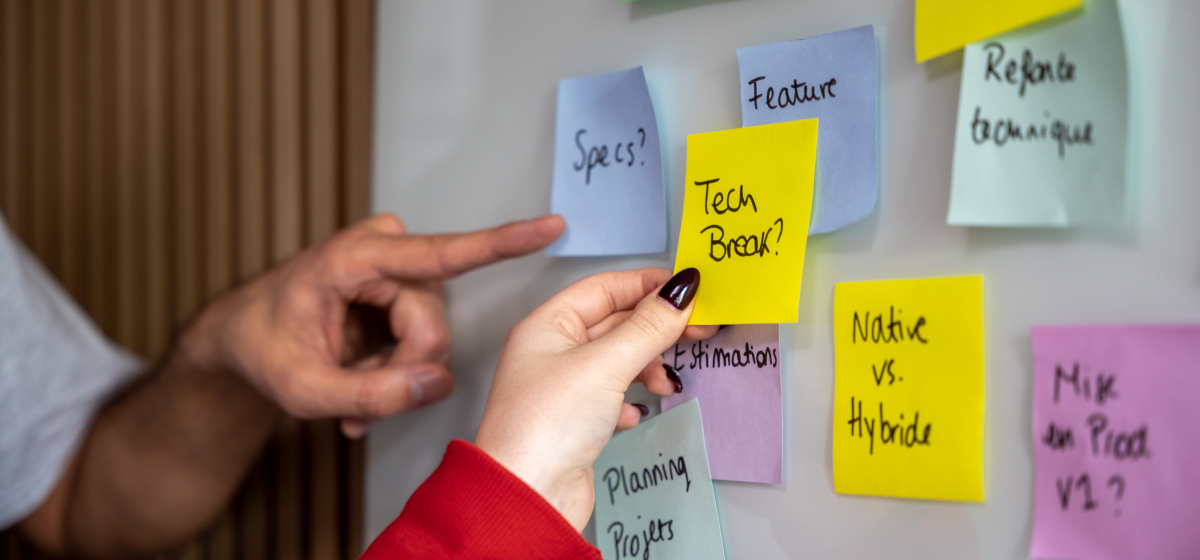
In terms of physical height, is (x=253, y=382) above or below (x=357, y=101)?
below

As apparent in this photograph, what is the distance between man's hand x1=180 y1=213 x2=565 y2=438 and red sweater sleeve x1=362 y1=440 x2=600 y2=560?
0.61ft

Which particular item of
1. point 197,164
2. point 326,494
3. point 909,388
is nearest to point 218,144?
point 197,164

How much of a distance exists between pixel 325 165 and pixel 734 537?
0.63 meters

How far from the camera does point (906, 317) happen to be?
1.32 ft

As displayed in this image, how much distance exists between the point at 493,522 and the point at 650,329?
0.16m

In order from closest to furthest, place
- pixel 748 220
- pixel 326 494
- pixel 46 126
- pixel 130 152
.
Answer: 1. pixel 748 220
2. pixel 326 494
3. pixel 130 152
4. pixel 46 126

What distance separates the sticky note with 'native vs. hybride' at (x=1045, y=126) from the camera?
1.14 ft

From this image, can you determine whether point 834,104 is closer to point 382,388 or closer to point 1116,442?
point 1116,442

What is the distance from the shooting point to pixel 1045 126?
362mm

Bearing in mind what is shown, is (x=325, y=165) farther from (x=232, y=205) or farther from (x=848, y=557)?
(x=848, y=557)

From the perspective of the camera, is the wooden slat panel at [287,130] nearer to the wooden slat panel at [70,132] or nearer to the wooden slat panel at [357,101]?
the wooden slat panel at [357,101]

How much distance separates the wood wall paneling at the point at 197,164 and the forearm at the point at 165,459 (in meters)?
0.06

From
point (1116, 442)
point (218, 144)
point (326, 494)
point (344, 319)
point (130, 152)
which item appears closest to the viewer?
point (1116, 442)

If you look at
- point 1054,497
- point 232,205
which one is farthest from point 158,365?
point 1054,497
